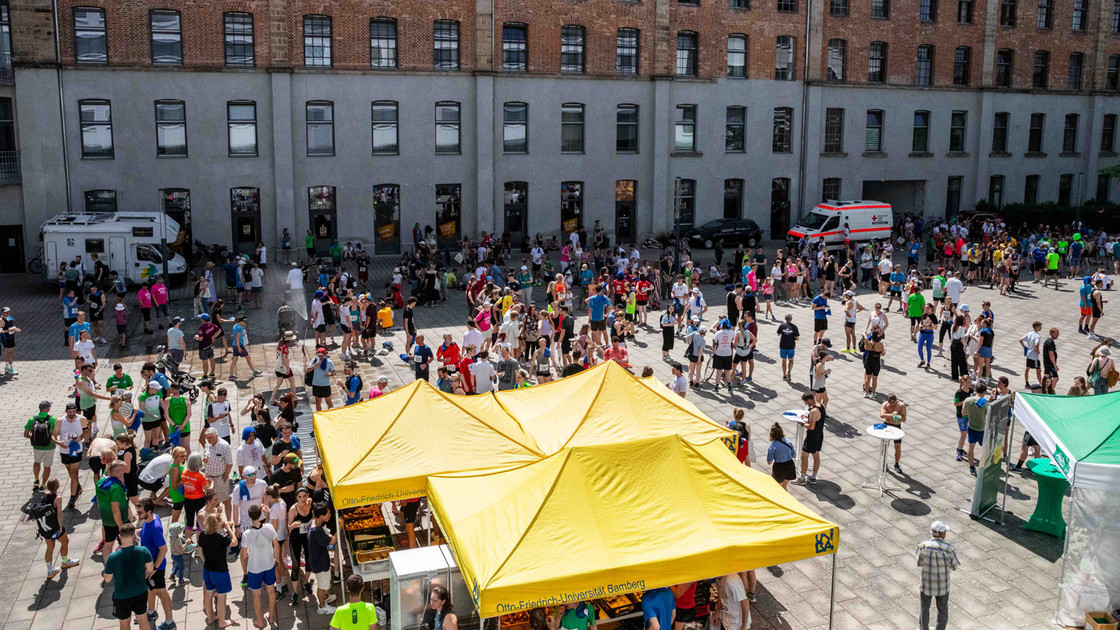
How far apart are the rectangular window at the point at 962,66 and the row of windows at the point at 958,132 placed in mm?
1628

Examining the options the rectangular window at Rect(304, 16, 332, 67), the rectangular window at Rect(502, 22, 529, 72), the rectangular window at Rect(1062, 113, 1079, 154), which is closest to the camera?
the rectangular window at Rect(304, 16, 332, 67)

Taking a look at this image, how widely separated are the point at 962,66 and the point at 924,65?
2453 millimetres

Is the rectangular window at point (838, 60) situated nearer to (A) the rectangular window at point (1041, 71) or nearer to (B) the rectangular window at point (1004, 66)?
(B) the rectangular window at point (1004, 66)

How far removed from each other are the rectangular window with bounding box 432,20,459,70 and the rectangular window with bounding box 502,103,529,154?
116 inches

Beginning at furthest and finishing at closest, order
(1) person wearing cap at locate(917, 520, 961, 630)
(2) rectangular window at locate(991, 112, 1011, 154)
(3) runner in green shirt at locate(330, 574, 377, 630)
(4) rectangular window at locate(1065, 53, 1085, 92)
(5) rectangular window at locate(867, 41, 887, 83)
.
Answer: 1. (4) rectangular window at locate(1065, 53, 1085, 92)
2. (2) rectangular window at locate(991, 112, 1011, 154)
3. (5) rectangular window at locate(867, 41, 887, 83)
4. (1) person wearing cap at locate(917, 520, 961, 630)
5. (3) runner in green shirt at locate(330, 574, 377, 630)

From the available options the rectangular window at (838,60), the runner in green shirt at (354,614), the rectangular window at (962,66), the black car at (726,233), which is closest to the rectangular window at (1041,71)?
the rectangular window at (962,66)

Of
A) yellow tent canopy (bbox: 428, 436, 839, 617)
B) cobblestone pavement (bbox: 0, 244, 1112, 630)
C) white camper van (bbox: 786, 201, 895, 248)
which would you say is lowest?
cobblestone pavement (bbox: 0, 244, 1112, 630)

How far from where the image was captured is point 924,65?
4638cm

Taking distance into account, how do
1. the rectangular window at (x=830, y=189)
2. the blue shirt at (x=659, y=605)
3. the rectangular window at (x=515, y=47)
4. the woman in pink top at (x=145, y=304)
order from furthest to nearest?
the rectangular window at (x=830, y=189), the rectangular window at (x=515, y=47), the woman in pink top at (x=145, y=304), the blue shirt at (x=659, y=605)

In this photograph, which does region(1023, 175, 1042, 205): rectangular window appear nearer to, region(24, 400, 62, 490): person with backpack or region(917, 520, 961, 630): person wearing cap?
region(917, 520, 961, 630): person wearing cap

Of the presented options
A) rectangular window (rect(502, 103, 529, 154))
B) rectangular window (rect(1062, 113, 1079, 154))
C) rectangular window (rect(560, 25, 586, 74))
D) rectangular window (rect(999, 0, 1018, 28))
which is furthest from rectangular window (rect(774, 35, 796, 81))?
rectangular window (rect(1062, 113, 1079, 154))

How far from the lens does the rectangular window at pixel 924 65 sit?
1815 inches

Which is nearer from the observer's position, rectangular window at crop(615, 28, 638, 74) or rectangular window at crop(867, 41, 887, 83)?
rectangular window at crop(615, 28, 638, 74)

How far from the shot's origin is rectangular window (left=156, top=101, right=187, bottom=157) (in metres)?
34.2
